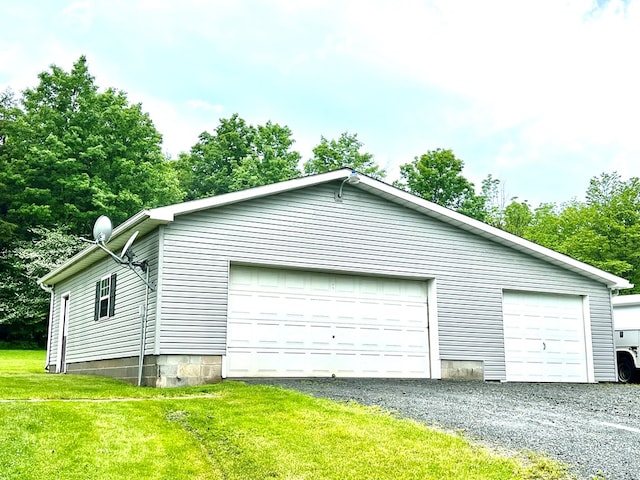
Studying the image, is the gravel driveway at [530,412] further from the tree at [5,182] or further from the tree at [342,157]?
the tree at [342,157]

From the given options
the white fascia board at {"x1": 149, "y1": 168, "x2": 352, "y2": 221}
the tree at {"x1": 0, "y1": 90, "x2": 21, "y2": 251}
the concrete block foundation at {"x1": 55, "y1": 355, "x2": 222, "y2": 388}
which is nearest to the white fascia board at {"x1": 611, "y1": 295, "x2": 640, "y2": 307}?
the white fascia board at {"x1": 149, "y1": 168, "x2": 352, "y2": 221}

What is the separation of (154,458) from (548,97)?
23.0 metres

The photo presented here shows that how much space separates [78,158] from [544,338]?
23.5m

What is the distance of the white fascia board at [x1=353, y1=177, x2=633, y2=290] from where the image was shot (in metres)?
13.6

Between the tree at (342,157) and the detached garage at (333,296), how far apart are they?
78.4ft

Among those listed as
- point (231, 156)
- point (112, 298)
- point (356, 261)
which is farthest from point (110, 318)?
point (231, 156)

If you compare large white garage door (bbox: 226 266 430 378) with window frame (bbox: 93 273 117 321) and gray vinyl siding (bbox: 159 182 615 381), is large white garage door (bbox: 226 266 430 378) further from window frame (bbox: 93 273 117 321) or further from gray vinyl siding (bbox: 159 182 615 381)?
window frame (bbox: 93 273 117 321)

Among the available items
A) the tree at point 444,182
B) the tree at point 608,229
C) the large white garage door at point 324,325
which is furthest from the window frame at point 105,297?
the tree at point 444,182

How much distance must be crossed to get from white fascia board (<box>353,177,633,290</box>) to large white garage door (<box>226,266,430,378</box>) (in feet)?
5.40

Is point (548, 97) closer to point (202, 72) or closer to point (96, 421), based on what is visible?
point (202, 72)

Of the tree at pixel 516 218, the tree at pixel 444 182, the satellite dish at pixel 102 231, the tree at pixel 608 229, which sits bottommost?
the satellite dish at pixel 102 231

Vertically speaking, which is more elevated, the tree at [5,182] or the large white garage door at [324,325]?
the tree at [5,182]

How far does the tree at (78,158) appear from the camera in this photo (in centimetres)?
2934

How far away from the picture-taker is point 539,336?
15.0 m
